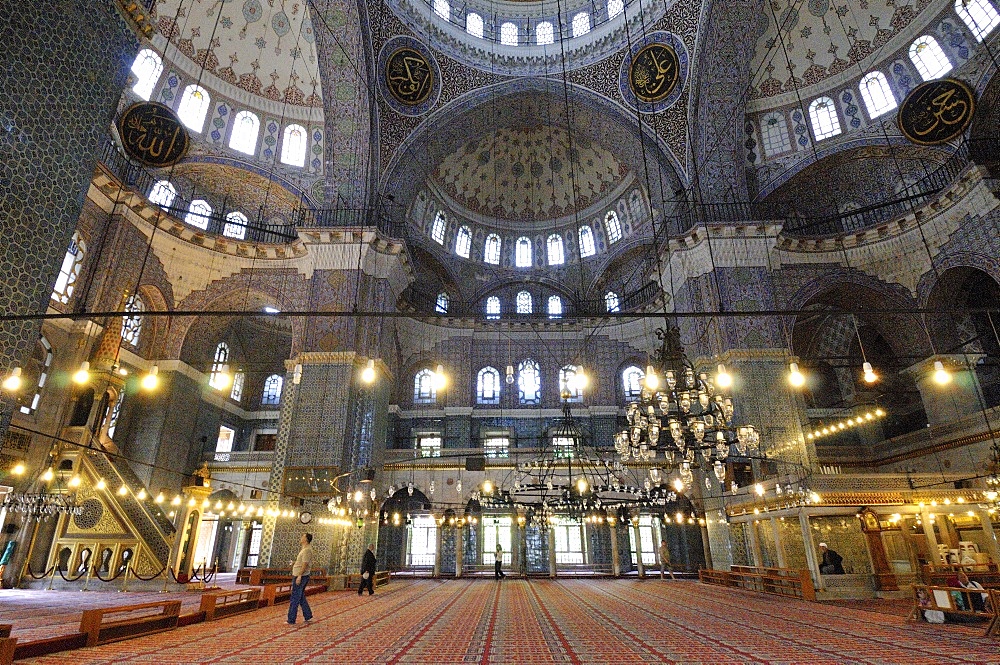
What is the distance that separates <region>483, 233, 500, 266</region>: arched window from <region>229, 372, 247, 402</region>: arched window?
9626 millimetres

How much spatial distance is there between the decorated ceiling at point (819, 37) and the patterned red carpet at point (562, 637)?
497 inches

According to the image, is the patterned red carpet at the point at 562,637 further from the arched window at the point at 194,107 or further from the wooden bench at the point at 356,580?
the arched window at the point at 194,107

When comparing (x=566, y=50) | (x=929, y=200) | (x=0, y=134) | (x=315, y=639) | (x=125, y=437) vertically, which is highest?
(x=566, y=50)

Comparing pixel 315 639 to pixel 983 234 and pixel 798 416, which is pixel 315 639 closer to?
pixel 798 416

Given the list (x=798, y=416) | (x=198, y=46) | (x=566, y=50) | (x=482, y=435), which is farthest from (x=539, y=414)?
(x=198, y=46)

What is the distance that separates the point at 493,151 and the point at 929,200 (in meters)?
Result: 12.4

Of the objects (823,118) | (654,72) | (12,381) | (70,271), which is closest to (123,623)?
(12,381)

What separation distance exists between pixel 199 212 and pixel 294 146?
3306 mm

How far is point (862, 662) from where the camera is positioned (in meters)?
3.98

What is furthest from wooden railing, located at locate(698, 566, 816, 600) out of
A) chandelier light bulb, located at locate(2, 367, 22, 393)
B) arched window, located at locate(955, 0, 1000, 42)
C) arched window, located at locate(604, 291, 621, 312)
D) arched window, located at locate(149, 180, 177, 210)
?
arched window, located at locate(149, 180, 177, 210)

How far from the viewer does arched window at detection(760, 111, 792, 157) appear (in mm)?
14500

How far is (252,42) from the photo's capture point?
14.4 meters

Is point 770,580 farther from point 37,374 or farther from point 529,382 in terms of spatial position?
point 37,374

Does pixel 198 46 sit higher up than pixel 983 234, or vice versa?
pixel 198 46
